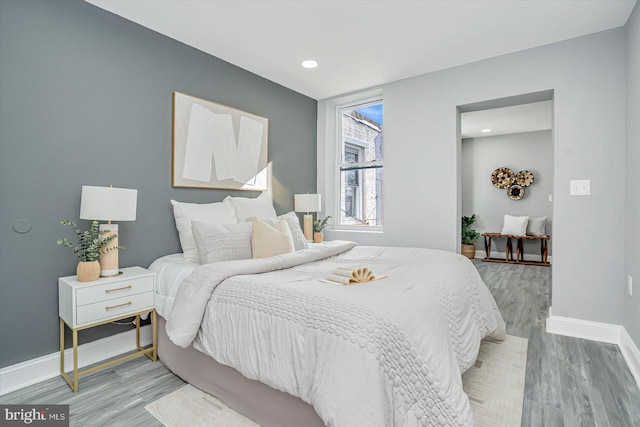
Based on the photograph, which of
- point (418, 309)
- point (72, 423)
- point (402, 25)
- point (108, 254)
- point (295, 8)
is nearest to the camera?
point (418, 309)

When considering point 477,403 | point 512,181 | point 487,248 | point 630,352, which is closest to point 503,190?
point 512,181

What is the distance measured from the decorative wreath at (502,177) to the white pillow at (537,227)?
0.87 meters

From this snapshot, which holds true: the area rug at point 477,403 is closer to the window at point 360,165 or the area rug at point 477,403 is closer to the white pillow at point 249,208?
the white pillow at point 249,208

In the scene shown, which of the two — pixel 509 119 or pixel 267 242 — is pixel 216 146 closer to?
pixel 267 242

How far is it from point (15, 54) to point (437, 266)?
2980 mm

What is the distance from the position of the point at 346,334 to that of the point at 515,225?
244 inches

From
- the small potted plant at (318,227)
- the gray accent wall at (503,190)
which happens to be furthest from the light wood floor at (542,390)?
the gray accent wall at (503,190)

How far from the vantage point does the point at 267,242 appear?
2500mm

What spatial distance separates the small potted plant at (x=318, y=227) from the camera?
3957 millimetres

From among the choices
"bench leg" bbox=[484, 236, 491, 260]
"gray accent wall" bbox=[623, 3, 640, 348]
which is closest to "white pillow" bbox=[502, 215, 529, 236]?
"bench leg" bbox=[484, 236, 491, 260]

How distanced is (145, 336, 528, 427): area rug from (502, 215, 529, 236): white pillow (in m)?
4.61

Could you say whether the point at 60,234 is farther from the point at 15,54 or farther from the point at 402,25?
the point at 402,25

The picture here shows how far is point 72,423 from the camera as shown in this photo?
1658 mm

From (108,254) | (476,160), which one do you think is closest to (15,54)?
(108,254)
